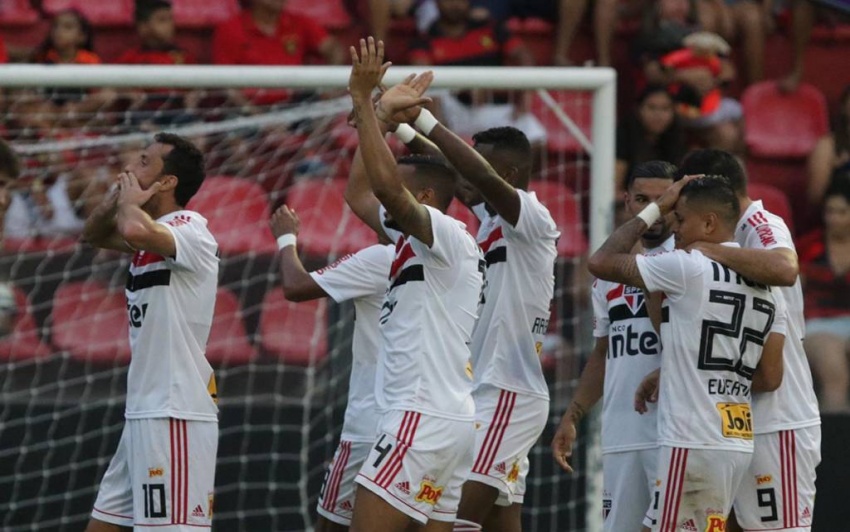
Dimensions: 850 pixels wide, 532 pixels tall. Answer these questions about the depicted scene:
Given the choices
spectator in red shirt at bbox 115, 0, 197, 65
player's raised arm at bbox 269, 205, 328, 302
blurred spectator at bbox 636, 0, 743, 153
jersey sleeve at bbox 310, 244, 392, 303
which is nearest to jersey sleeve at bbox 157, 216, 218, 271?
player's raised arm at bbox 269, 205, 328, 302

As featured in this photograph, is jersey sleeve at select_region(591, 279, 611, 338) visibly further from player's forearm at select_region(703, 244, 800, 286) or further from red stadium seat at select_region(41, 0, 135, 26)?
red stadium seat at select_region(41, 0, 135, 26)

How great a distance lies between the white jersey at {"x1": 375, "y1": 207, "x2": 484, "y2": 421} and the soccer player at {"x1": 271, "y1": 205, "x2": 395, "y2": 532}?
920mm

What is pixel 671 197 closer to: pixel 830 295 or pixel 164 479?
pixel 164 479

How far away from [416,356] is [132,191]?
59.0 inches

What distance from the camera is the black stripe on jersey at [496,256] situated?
741cm

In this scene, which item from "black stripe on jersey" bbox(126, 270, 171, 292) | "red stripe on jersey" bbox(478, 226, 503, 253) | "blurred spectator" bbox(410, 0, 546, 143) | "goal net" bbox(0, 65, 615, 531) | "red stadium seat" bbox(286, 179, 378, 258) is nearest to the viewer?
"black stripe on jersey" bbox(126, 270, 171, 292)

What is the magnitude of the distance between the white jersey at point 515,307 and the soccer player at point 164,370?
1.35 m

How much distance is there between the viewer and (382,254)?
739 centimetres

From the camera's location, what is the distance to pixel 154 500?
6.61 meters

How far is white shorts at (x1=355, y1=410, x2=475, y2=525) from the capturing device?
A: 242 inches

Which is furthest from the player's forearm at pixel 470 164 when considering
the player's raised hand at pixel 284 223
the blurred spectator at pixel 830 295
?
the blurred spectator at pixel 830 295

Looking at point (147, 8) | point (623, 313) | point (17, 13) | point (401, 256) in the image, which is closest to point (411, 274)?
point (401, 256)

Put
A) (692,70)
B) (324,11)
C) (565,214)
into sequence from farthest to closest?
(324,11)
(692,70)
(565,214)

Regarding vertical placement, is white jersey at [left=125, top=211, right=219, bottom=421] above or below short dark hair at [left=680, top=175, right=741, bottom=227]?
below
